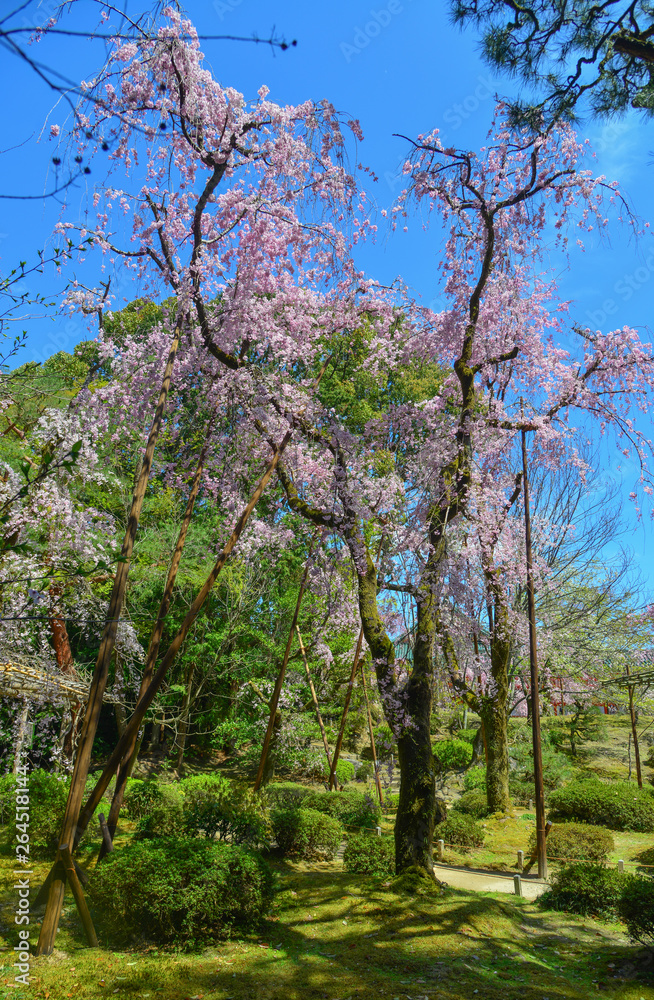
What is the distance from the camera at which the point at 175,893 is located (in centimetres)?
662

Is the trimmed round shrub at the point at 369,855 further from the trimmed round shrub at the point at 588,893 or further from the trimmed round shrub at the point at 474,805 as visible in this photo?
the trimmed round shrub at the point at 474,805

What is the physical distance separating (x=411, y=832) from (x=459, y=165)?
384 inches

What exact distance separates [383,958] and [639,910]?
3.28m

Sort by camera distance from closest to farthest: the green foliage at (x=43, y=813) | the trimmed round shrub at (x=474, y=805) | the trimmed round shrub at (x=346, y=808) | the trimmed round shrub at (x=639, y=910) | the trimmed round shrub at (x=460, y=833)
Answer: the trimmed round shrub at (x=639, y=910)
the green foliage at (x=43, y=813)
the trimmed round shrub at (x=346, y=808)
the trimmed round shrub at (x=460, y=833)
the trimmed round shrub at (x=474, y=805)

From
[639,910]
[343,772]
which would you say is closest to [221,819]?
[639,910]

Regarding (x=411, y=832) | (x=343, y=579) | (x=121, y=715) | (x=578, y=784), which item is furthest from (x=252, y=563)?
(x=578, y=784)

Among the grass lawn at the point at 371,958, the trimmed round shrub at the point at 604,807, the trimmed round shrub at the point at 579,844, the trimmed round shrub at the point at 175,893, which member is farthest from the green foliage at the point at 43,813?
the trimmed round shrub at the point at 604,807

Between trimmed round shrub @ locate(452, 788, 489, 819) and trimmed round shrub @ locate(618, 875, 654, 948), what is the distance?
8412 mm

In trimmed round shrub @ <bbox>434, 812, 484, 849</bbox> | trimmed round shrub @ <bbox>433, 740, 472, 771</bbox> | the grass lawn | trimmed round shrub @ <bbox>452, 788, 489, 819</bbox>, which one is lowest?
the grass lawn

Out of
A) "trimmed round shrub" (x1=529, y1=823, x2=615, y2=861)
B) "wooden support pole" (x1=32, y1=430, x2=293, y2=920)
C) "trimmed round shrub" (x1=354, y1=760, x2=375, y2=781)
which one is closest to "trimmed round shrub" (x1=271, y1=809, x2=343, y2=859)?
"trimmed round shrub" (x1=529, y1=823, x2=615, y2=861)

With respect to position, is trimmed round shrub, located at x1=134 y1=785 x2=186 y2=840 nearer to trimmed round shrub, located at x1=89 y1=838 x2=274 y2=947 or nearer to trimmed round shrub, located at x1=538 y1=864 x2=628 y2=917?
trimmed round shrub, located at x1=89 y1=838 x2=274 y2=947

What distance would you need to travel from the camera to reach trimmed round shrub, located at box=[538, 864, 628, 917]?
948 centimetres

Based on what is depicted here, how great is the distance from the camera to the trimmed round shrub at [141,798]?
477 inches

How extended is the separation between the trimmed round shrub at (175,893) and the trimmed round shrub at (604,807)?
11.1 m
